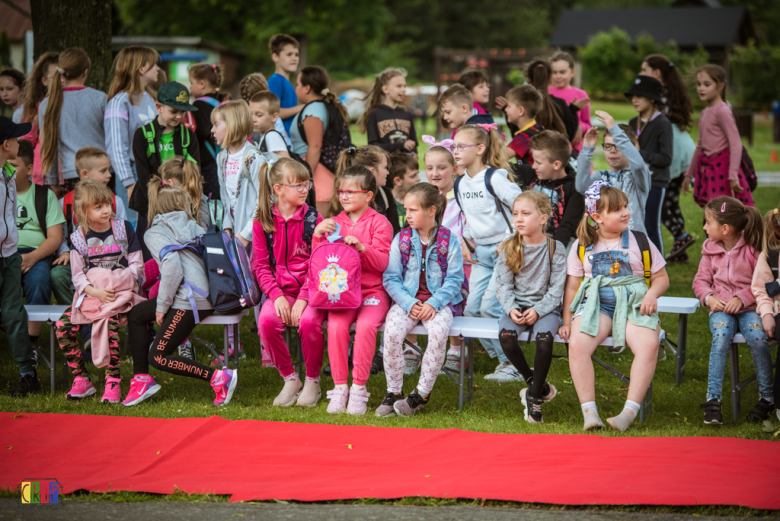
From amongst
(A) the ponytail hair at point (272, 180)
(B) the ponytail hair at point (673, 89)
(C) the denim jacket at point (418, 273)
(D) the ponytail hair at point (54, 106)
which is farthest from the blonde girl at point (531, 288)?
(D) the ponytail hair at point (54, 106)

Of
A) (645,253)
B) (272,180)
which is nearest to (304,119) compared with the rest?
(272,180)

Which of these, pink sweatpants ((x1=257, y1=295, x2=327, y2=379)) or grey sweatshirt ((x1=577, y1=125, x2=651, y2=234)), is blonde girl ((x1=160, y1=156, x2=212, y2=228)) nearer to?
pink sweatpants ((x1=257, y1=295, x2=327, y2=379))

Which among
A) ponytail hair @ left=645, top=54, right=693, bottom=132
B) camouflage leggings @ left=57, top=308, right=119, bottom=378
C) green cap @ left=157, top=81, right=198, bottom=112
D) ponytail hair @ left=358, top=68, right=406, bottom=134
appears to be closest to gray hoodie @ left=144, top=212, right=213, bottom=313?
camouflage leggings @ left=57, top=308, right=119, bottom=378

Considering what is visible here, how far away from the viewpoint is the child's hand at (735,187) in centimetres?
761

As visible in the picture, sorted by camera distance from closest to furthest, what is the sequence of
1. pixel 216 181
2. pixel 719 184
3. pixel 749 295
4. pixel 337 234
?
1. pixel 749 295
2. pixel 337 234
3. pixel 216 181
4. pixel 719 184

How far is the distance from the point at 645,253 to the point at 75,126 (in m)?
4.94

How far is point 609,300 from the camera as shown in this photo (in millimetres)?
4840

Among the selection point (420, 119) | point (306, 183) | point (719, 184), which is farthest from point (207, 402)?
point (420, 119)

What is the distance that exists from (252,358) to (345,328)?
5.36ft

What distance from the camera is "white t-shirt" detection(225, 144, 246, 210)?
6062mm

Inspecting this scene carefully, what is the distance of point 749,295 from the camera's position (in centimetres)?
487

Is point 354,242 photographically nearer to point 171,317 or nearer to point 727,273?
point 171,317

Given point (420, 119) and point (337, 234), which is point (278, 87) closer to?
point (337, 234)

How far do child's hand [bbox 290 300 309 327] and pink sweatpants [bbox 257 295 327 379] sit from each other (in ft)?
0.15
